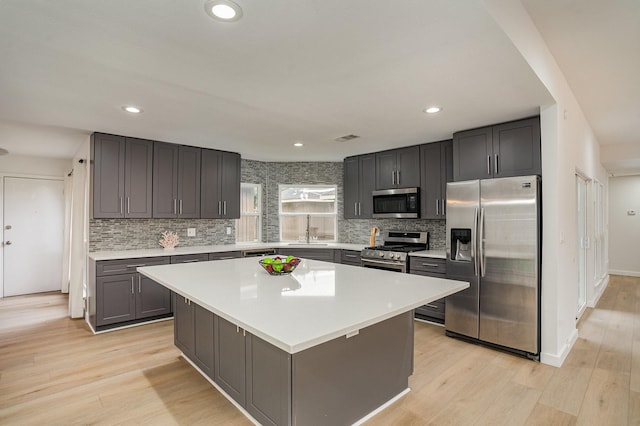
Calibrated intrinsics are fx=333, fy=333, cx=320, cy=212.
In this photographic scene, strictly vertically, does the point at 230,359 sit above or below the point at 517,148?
below

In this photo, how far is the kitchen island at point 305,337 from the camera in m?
1.61

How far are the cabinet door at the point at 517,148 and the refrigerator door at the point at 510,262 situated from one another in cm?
24

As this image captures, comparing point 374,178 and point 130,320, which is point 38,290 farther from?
point 374,178

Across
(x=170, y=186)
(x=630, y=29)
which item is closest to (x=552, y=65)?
(x=630, y=29)

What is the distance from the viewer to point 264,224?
5.95 m

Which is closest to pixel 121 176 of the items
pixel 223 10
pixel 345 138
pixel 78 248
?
pixel 78 248

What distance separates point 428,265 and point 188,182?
3407mm

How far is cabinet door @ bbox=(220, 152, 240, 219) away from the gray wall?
1.13ft

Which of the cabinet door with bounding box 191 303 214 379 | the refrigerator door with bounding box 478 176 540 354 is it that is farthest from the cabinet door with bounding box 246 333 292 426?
the refrigerator door with bounding box 478 176 540 354

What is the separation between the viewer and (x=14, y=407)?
2340mm

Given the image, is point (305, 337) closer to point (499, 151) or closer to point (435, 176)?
point (499, 151)

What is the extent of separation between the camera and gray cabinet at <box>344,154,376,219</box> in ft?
17.1

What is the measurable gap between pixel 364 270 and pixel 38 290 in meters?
6.06

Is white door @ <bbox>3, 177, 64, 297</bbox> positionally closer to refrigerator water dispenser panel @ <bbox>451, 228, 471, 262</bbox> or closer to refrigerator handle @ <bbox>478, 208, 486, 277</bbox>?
refrigerator water dispenser panel @ <bbox>451, 228, 471, 262</bbox>
